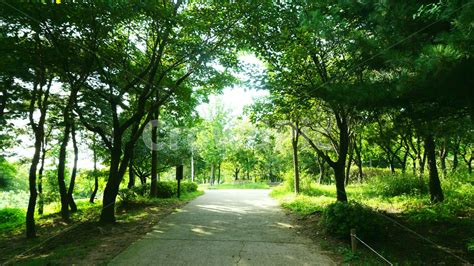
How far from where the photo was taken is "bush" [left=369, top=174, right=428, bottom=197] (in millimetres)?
11853

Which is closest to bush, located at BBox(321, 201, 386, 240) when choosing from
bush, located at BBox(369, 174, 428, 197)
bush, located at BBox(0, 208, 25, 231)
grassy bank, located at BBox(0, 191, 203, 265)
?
grassy bank, located at BBox(0, 191, 203, 265)

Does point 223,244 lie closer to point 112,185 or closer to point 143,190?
point 112,185

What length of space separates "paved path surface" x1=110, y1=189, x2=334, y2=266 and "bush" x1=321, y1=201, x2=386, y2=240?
662mm

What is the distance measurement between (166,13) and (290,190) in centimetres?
1274

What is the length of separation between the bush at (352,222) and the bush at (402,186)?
6277 mm

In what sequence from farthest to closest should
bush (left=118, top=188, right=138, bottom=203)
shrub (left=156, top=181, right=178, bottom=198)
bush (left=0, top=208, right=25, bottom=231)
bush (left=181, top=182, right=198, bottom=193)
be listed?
bush (left=181, top=182, right=198, bottom=193), bush (left=0, top=208, right=25, bottom=231), shrub (left=156, top=181, right=178, bottom=198), bush (left=118, top=188, right=138, bottom=203)

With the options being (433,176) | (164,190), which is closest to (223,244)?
(433,176)

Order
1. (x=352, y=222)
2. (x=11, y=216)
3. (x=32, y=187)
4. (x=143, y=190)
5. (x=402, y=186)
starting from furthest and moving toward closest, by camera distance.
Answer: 1. (x=11, y=216)
2. (x=143, y=190)
3. (x=402, y=186)
4. (x=32, y=187)
5. (x=352, y=222)

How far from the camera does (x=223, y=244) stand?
6.38 meters

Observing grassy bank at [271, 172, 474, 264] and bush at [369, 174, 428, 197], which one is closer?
grassy bank at [271, 172, 474, 264]

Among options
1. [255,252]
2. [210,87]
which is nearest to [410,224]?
[255,252]

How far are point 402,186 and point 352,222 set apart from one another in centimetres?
753

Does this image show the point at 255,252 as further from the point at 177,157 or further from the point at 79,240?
the point at 177,157

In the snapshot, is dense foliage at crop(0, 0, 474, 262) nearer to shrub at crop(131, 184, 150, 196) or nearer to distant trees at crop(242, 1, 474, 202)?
distant trees at crop(242, 1, 474, 202)
